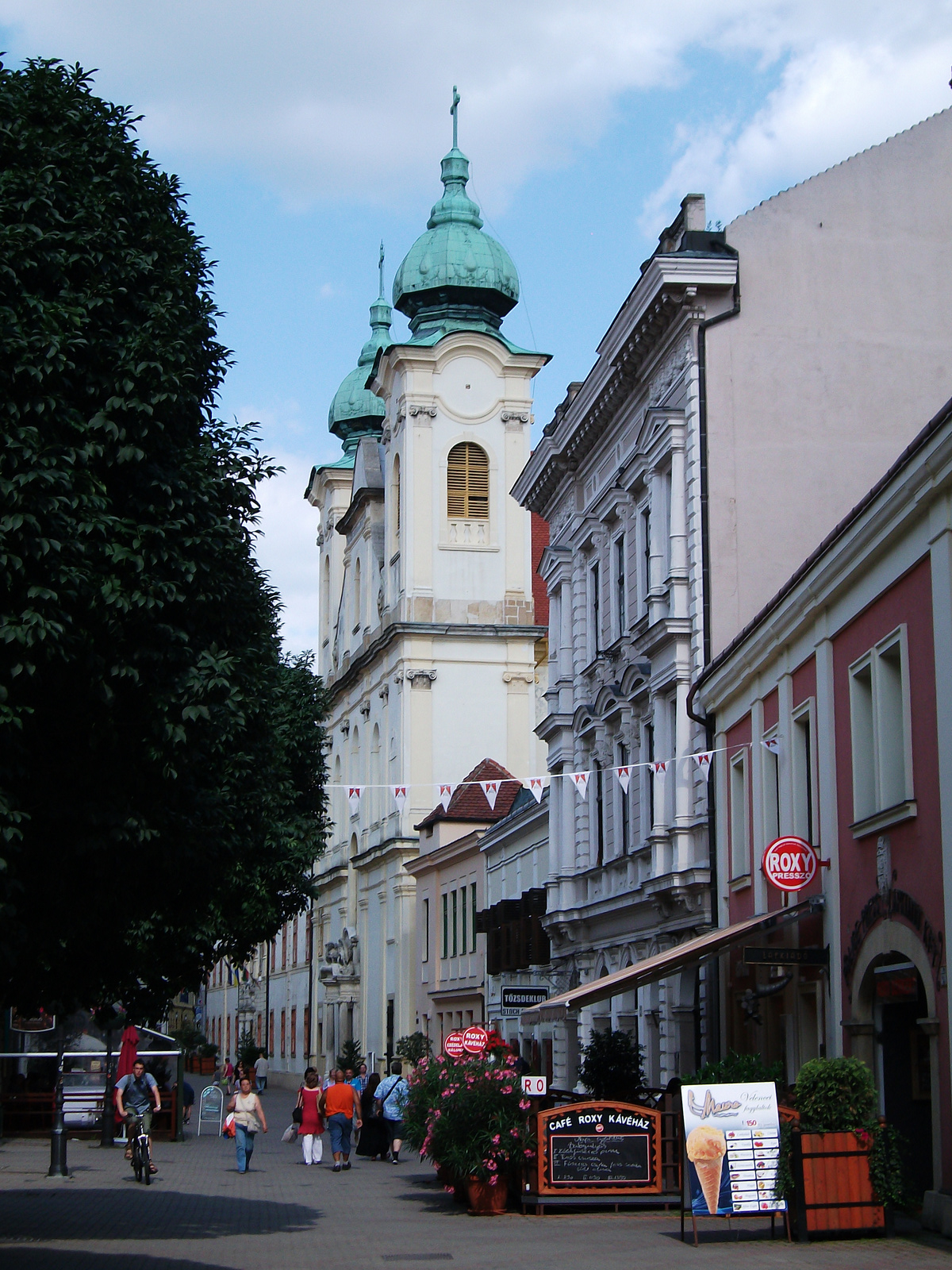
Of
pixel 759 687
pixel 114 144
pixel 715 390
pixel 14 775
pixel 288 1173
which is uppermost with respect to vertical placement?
pixel 715 390

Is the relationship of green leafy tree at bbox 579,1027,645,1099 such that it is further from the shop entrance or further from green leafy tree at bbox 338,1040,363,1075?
green leafy tree at bbox 338,1040,363,1075

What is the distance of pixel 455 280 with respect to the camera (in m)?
64.7

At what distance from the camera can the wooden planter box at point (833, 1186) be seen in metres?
15.5

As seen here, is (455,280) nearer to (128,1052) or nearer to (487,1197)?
(128,1052)

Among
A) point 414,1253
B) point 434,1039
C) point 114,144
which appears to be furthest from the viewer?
point 434,1039

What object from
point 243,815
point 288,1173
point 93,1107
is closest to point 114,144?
point 243,815

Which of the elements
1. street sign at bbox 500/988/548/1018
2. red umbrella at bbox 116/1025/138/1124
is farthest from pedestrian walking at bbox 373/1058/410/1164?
red umbrella at bbox 116/1025/138/1124

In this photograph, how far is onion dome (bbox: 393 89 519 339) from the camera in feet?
213

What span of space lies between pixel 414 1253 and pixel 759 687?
9398 mm

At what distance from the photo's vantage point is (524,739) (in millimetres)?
62156

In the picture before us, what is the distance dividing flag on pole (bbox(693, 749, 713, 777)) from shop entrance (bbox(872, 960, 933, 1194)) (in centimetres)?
795

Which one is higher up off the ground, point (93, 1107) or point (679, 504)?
point (679, 504)

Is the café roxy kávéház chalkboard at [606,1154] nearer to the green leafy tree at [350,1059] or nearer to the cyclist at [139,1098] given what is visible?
the cyclist at [139,1098]

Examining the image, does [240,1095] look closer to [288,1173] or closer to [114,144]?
[288,1173]
